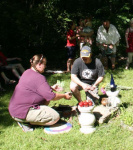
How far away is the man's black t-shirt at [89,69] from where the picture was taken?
183 inches

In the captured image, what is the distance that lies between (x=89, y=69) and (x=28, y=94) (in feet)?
4.77

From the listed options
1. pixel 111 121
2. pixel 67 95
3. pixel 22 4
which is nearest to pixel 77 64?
pixel 67 95

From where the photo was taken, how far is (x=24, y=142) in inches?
143

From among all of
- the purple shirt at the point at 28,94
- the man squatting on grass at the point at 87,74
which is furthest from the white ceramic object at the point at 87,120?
the man squatting on grass at the point at 87,74

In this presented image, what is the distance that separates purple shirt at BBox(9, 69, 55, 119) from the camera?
147 inches

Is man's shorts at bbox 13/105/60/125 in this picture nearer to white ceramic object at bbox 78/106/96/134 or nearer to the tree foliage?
white ceramic object at bbox 78/106/96/134

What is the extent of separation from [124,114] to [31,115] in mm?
1682

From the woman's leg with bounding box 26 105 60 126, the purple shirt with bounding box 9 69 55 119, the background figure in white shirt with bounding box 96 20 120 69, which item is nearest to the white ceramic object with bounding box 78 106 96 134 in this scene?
the woman's leg with bounding box 26 105 60 126

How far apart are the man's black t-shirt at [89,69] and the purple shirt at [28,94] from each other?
3.43 ft

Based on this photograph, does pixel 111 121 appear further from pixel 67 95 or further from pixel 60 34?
pixel 60 34

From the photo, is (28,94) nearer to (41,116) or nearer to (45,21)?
(41,116)

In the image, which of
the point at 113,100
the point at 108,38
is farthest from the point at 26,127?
the point at 108,38

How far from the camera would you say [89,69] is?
466cm

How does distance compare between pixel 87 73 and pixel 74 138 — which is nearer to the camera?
pixel 74 138
